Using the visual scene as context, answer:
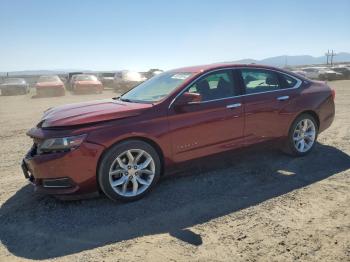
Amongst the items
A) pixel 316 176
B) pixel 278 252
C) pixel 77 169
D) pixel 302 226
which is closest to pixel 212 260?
pixel 278 252

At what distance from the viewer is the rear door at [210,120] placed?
4.72 m

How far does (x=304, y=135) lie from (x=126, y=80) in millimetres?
19099

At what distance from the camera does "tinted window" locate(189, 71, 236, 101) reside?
5.05 metres

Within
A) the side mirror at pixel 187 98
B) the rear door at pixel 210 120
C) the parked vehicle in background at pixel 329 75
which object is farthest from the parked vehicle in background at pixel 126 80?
the side mirror at pixel 187 98

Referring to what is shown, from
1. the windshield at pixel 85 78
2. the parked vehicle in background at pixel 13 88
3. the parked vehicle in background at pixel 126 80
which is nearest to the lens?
the parked vehicle in background at pixel 126 80

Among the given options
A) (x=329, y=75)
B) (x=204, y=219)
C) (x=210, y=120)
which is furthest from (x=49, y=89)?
(x=329, y=75)

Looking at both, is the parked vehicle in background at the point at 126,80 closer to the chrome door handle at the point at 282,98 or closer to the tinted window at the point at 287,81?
the tinted window at the point at 287,81

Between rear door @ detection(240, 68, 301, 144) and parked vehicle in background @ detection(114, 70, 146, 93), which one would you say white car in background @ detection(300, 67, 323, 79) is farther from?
rear door @ detection(240, 68, 301, 144)

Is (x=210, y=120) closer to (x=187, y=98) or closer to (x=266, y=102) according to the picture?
(x=187, y=98)

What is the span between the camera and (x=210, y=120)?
4.91 m

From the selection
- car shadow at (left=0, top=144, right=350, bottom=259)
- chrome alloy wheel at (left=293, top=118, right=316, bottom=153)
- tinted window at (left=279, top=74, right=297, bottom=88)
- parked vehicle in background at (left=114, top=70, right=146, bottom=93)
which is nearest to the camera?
car shadow at (left=0, top=144, right=350, bottom=259)

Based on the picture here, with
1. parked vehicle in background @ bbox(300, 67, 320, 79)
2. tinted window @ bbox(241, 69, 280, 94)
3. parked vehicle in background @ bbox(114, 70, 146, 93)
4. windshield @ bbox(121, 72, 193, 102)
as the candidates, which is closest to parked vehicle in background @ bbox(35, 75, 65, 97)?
parked vehicle in background @ bbox(114, 70, 146, 93)

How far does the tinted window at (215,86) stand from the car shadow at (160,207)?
0.87m

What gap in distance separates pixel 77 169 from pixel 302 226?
2.51 metres
